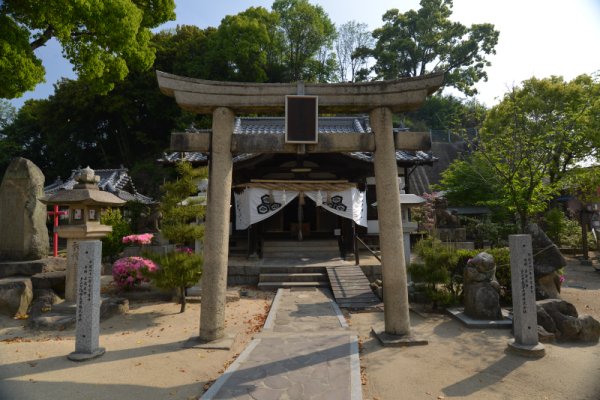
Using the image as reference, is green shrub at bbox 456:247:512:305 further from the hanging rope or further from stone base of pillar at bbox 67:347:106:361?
stone base of pillar at bbox 67:347:106:361

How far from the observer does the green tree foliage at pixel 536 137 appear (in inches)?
441

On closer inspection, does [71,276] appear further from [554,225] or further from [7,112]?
[7,112]

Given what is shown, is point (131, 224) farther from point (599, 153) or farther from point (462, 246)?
point (599, 153)

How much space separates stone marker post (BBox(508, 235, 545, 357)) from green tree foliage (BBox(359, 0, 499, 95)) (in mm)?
33776

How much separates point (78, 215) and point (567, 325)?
11.5 metres

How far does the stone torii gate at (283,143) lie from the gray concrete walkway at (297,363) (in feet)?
3.56

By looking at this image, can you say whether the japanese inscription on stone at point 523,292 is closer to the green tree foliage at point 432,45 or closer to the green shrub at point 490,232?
the green shrub at point 490,232

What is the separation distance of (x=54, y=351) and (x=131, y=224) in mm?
12804

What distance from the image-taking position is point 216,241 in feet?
21.0

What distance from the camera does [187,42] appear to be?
1308 inches

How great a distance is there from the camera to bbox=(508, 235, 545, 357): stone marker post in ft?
19.3

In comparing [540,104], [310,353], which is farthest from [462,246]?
[310,353]

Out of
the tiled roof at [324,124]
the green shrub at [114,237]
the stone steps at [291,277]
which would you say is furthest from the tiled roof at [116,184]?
the stone steps at [291,277]

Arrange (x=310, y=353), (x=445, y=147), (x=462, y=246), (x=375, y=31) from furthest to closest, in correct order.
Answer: (x=445, y=147)
(x=375, y=31)
(x=462, y=246)
(x=310, y=353)
